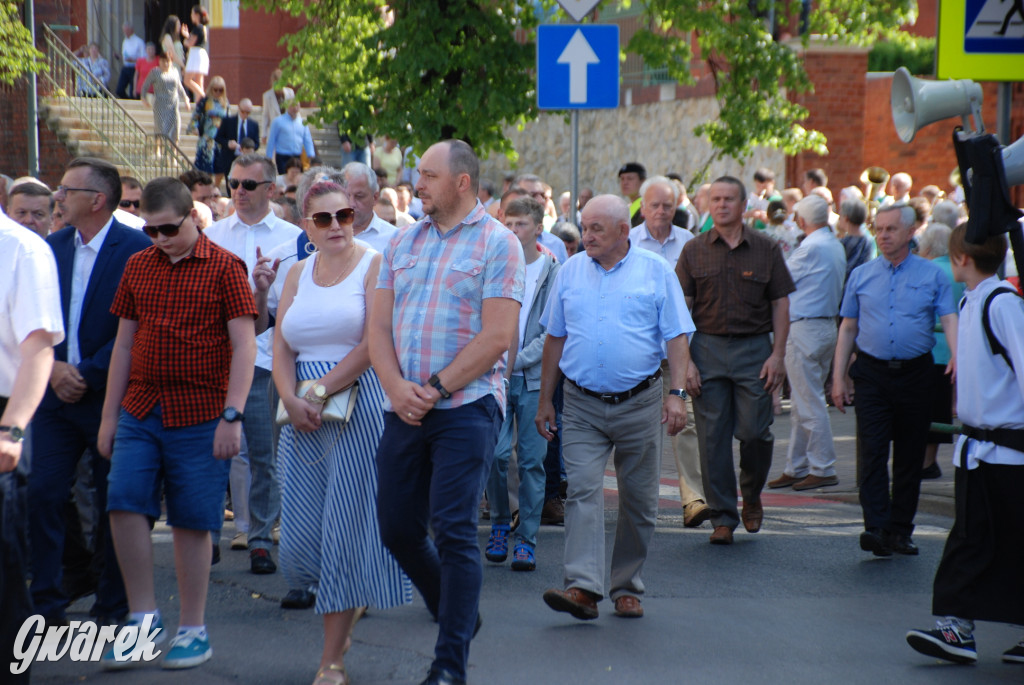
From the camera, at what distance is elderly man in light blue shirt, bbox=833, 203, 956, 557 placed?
26.2 ft

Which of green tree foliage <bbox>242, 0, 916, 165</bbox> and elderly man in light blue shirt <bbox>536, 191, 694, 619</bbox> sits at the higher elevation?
green tree foliage <bbox>242, 0, 916, 165</bbox>

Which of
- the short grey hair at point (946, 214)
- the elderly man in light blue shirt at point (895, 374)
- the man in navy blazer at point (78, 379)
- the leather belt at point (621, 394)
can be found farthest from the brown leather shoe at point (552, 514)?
the short grey hair at point (946, 214)

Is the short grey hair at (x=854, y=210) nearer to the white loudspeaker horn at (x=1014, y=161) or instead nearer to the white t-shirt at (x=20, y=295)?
the white loudspeaker horn at (x=1014, y=161)

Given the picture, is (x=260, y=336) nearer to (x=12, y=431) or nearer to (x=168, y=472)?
(x=168, y=472)

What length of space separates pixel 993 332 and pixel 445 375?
2518 millimetres

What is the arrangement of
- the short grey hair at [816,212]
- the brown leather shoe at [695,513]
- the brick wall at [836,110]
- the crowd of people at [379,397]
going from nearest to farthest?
the crowd of people at [379,397]
the brown leather shoe at [695,513]
the short grey hair at [816,212]
the brick wall at [836,110]

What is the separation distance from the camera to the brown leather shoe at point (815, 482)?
10.6 meters

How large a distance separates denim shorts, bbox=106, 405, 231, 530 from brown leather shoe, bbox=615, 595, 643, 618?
6.88ft

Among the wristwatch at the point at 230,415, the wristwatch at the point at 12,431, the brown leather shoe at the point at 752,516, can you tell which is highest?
the wristwatch at the point at 12,431

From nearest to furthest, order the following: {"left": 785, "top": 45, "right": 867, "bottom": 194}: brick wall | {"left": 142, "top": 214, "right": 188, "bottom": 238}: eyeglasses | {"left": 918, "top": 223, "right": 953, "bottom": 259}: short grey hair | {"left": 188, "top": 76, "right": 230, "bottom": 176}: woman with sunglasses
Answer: {"left": 142, "top": 214, "right": 188, "bottom": 238}: eyeglasses < {"left": 918, "top": 223, "right": 953, "bottom": 259}: short grey hair < {"left": 188, "top": 76, "right": 230, "bottom": 176}: woman with sunglasses < {"left": 785, "top": 45, "right": 867, "bottom": 194}: brick wall

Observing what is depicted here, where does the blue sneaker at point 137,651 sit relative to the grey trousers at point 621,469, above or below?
below

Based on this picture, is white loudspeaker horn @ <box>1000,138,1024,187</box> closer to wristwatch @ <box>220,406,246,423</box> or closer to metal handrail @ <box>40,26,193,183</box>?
wristwatch @ <box>220,406,246,423</box>

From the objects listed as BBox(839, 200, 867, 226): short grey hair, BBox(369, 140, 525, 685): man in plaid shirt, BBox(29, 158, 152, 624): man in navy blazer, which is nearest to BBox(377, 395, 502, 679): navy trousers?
BBox(369, 140, 525, 685): man in plaid shirt

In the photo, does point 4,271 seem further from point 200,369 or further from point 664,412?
point 664,412
